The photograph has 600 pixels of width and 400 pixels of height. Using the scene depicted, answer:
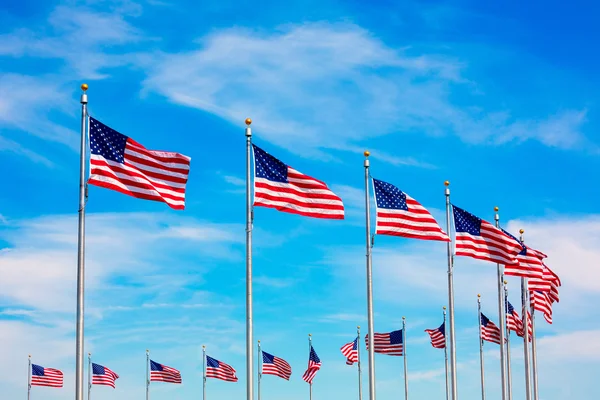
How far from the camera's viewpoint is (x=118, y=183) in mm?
28953

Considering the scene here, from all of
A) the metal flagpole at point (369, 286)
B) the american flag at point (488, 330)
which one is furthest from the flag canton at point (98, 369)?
the metal flagpole at point (369, 286)

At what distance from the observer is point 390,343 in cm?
7144

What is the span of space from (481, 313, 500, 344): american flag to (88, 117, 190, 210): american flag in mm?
37622

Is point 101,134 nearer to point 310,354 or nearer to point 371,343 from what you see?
point 371,343

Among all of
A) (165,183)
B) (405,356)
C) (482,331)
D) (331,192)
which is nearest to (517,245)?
(331,192)

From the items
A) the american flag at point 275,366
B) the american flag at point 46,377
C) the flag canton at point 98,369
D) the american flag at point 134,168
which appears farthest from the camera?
the flag canton at point 98,369

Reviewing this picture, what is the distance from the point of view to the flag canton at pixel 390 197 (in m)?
36.0

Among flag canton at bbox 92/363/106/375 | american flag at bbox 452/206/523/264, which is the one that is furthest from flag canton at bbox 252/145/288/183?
flag canton at bbox 92/363/106/375

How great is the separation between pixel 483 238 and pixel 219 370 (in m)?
44.4

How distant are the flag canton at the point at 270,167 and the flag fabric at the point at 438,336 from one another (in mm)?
39950

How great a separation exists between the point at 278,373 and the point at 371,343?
40.7 metres

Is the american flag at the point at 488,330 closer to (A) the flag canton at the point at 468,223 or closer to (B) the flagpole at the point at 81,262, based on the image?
(A) the flag canton at the point at 468,223

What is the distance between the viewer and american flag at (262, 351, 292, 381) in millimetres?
76662

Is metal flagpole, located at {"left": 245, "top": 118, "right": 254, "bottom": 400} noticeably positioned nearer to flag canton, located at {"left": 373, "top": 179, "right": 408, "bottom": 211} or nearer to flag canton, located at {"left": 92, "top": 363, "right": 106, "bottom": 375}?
flag canton, located at {"left": 373, "top": 179, "right": 408, "bottom": 211}
